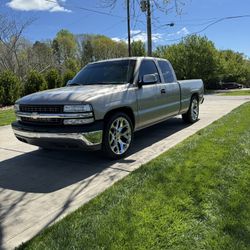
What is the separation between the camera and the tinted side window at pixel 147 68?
20.8 feet

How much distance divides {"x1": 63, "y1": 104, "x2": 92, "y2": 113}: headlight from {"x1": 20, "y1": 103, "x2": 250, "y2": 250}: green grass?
1.21m

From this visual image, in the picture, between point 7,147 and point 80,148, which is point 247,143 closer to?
point 80,148

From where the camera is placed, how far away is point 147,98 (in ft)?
20.3

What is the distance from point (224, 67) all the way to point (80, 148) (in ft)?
120

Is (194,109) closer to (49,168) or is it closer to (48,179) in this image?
(49,168)

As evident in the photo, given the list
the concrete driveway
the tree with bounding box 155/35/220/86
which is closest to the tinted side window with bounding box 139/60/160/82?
the concrete driveway

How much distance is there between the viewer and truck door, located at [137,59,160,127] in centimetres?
604

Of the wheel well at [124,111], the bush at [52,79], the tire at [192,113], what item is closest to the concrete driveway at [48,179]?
the wheel well at [124,111]

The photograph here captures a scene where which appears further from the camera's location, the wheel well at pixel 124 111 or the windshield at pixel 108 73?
the windshield at pixel 108 73

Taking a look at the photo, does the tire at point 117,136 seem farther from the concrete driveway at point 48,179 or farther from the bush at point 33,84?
the bush at point 33,84

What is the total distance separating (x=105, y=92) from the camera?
17.1 ft

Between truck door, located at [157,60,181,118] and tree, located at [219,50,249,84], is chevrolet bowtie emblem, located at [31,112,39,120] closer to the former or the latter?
truck door, located at [157,60,181,118]

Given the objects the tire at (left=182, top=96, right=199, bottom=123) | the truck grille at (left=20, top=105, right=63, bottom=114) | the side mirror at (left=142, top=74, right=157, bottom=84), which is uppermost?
the side mirror at (left=142, top=74, right=157, bottom=84)

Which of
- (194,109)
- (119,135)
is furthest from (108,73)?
(194,109)
